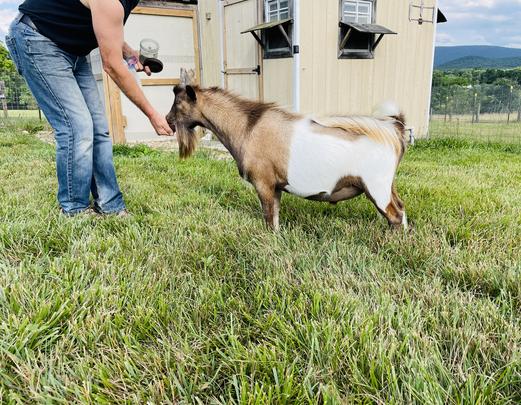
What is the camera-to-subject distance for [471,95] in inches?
364

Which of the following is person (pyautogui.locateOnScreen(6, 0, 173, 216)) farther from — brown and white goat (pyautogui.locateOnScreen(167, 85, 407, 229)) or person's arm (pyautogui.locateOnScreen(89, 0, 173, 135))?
brown and white goat (pyautogui.locateOnScreen(167, 85, 407, 229))

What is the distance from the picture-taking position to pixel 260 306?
75.2 inches

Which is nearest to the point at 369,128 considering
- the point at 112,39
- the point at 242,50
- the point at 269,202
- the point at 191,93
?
the point at 269,202

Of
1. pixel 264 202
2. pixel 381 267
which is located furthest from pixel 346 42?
pixel 381 267

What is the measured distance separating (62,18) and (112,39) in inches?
19.9

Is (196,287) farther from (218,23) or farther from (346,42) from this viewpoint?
(218,23)

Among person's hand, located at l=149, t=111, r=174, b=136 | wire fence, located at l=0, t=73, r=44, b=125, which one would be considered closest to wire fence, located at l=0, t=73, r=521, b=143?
person's hand, located at l=149, t=111, r=174, b=136

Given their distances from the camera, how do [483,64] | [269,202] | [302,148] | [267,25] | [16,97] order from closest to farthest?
[302,148]
[269,202]
[267,25]
[16,97]
[483,64]

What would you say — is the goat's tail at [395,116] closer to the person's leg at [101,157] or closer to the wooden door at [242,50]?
the person's leg at [101,157]

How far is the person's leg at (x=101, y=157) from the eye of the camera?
3404mm

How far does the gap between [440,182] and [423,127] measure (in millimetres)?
5093

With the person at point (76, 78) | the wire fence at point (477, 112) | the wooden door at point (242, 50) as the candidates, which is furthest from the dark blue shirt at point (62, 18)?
the wire fence at point (477, 112)

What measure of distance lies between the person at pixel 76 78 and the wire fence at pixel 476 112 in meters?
7.18

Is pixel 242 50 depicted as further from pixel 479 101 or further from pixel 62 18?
pixel 62 18
